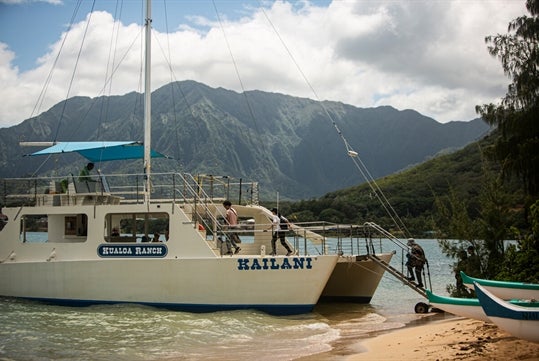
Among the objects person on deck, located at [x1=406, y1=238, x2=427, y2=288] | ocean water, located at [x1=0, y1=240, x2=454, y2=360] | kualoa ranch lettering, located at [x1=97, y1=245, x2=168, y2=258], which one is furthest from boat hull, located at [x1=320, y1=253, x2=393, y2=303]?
kualoa ranch lettering, located at [x1=97, y1=245, x2=168, y2=258]

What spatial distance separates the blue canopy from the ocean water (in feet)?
14.7

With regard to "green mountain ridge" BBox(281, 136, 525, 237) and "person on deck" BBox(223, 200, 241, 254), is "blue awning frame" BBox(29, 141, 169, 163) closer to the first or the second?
"person on deck" BBox(223, 200, 241, 254)

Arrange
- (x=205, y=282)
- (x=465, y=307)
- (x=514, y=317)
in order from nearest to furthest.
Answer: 1. (x=514, y=317)
2. (x=465, y=307)
3. (x=205, y=282)

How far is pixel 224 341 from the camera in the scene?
12.0 meters

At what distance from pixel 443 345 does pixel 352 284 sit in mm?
7823

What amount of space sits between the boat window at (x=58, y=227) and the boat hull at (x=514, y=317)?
37.9ft

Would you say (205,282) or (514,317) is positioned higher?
(514,317)

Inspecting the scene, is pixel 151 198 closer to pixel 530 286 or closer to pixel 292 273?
pixel 292 273

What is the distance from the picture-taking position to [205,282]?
14.7 m

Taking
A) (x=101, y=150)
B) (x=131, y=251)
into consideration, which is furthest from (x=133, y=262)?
(x=101, y=150)

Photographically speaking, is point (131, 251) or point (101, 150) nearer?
point (131, 251)

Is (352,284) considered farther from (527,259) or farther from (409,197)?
(409,197)

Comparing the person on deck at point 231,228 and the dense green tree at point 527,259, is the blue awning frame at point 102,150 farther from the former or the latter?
the dense green tree at point 527,259

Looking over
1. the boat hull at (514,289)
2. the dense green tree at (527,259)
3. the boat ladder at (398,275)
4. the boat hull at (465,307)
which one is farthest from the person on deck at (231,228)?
the dense green tree at (527,259)
